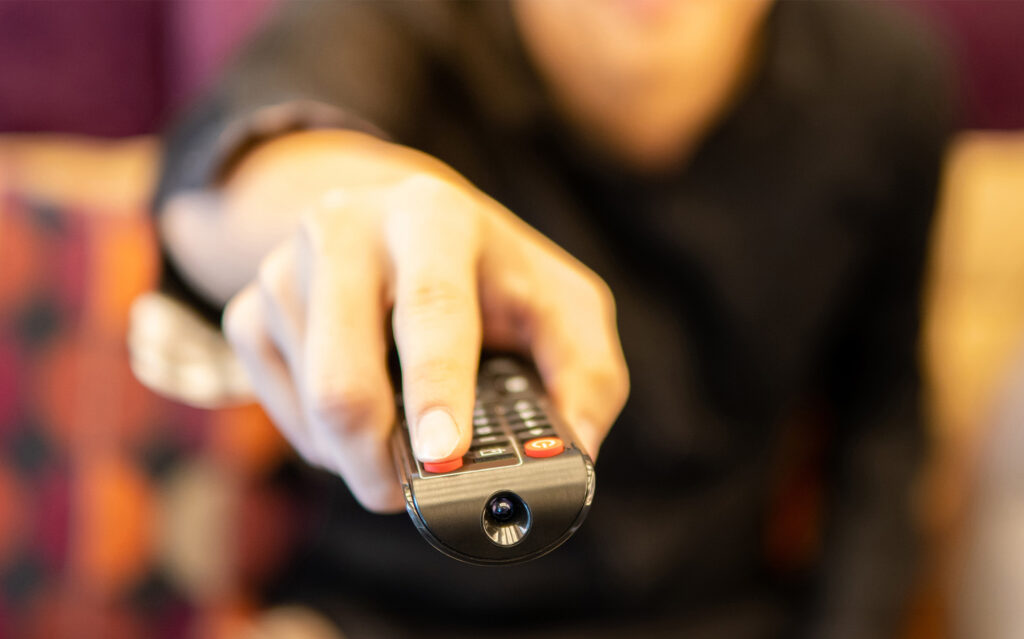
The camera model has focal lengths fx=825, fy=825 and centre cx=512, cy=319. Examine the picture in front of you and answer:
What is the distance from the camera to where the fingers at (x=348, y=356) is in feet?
0.86

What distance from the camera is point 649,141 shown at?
0.59m

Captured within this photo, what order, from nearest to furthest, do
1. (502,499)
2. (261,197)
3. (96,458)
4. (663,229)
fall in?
(502,499) < (261,197) < (663,229) < (96,458)

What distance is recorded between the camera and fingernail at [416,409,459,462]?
24 cm

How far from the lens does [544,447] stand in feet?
0.81

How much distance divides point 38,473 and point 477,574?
0.39m

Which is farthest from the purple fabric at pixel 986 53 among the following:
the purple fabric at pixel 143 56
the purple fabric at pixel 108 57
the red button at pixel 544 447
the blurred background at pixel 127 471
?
the red button at pixel 544 447

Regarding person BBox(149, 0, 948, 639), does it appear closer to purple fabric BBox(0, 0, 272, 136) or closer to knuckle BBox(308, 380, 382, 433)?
knuckle BBox(308, 380, 382, 433)

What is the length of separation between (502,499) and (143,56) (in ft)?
2.77

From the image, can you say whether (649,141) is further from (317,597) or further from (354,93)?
(317,597)

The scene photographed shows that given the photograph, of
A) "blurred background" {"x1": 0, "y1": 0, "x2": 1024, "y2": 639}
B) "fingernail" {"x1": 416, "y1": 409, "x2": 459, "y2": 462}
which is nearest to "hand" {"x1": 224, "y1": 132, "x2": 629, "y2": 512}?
"fingernail" {"x1": 416, "y1": 409, "x2": 459, "y2": 462}

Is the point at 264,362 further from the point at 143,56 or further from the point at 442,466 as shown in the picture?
the point at 143,56

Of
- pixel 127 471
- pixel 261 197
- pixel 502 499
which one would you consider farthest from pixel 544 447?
pixel 127 471

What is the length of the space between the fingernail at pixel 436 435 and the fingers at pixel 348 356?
3 cm

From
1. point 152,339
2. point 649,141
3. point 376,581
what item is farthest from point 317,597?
point 649,141
